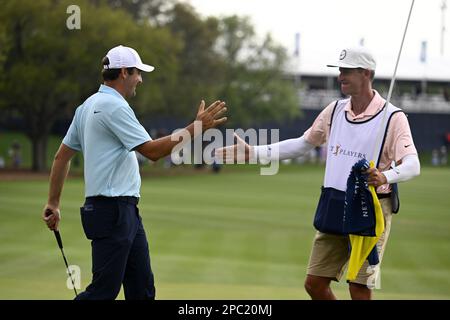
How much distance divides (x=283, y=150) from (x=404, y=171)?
1255 mm

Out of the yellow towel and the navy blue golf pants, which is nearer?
the yellow towel

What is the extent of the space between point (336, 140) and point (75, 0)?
141 feet

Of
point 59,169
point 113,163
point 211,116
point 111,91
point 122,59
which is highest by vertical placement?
point 122,59

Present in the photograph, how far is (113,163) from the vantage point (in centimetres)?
718

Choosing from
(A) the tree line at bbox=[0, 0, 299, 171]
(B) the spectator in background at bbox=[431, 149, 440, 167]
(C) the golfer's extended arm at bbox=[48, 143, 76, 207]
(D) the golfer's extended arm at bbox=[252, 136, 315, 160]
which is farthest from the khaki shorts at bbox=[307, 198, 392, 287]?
(B) the spectator in background at bbox=[431, 149, 440, 167]

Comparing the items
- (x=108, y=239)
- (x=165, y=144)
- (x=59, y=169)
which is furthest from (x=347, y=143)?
(x=59, y=169)

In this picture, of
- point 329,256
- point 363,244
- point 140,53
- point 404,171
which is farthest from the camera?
point 140,53

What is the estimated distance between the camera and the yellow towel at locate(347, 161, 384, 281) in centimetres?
701

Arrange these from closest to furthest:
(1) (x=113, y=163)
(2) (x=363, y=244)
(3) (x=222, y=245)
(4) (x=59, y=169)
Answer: (2) (x=363, y=244), (1) (x=113, y=163), (4) (x=59, y=169), (3) (x=222, y=245)

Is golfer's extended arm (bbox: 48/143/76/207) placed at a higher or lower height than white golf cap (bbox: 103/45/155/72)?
lower

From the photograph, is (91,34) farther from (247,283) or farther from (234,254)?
(247,283)

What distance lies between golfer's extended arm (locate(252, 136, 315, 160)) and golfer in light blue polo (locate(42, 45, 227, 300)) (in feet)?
2.90

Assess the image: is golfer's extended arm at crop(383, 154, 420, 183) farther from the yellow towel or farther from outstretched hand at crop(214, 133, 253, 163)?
outstretched hand at crop(214, 133, 253, 163)

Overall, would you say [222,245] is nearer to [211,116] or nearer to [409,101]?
[211,116]
